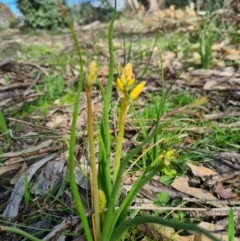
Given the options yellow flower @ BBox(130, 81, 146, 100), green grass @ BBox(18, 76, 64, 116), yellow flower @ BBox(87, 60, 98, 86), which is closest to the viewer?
yellow flower @ BBox(87, 60, 98, 86)

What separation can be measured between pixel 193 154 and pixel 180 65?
1.89 m

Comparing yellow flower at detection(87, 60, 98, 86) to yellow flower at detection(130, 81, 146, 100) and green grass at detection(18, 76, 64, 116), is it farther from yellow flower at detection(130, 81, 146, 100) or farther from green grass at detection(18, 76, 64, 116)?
green grass at detection(18, 76, 64, 116)

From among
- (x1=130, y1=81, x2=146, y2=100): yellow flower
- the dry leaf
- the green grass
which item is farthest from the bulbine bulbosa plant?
the green grass

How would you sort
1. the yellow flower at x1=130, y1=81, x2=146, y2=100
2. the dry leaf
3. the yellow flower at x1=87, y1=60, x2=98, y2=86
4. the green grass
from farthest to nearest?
the green grass → the dry leaf → the yellow flower at x1=130, y1=81, x2=146, y2=100 → the yellow flower at x1=87, y1=60, x2=98, y2=86

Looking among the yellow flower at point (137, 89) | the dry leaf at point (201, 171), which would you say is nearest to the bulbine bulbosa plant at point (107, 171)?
the yellow flower at point (137, 89)

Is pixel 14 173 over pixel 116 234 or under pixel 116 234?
under

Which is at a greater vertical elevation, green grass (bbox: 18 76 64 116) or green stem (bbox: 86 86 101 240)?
green stem (bbox: 86 86 101 240)

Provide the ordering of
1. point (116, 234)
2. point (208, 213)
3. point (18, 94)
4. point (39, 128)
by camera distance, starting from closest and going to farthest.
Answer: point (116, 234), point (208, 213), point (39, 128), point (18, 94)

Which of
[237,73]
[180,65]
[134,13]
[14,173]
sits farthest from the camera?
[134,13]

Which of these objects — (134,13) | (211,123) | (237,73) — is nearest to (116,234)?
(211,123)

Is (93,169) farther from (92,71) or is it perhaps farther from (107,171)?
(92,71)

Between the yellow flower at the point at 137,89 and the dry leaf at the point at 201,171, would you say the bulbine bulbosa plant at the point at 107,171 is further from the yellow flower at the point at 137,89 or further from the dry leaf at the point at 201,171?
the dry leaf at the point at 201,171

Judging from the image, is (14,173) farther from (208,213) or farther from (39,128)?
(208,213)

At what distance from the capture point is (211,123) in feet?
5.26
